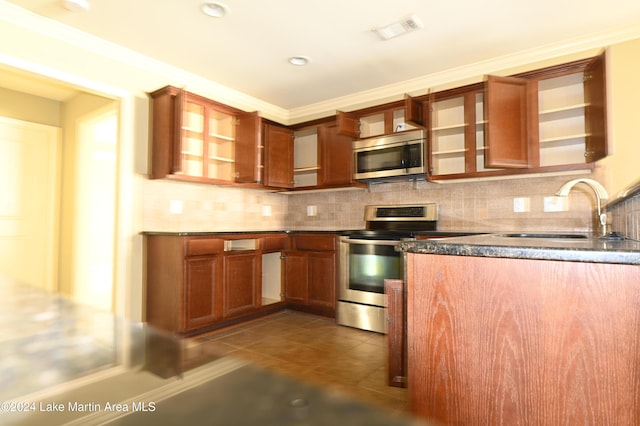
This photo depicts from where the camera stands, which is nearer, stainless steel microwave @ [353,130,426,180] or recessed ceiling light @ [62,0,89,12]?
recessed ceiling light @ [62,0,89,12]

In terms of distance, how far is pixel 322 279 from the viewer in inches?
152

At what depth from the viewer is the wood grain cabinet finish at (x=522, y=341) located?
0.90 m

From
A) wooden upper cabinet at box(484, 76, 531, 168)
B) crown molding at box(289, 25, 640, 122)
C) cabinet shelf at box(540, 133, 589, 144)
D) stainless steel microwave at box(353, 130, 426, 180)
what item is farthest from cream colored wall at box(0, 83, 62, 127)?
cabinet shelf at box(540, 133, 589, 144)

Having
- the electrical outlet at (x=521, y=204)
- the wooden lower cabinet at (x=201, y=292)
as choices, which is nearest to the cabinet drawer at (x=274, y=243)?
the wooden lower cabinet at (x=201, y=292)

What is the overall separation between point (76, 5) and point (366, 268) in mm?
3137

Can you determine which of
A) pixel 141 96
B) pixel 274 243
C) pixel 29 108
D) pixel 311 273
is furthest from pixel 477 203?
pixel 29 108

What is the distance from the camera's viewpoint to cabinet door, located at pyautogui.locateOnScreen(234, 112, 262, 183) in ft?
12.5

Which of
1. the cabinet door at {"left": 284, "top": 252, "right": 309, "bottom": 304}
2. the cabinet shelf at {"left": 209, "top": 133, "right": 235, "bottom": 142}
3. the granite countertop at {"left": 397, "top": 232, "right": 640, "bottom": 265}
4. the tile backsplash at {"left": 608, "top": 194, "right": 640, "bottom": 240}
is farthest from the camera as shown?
the cabinet door at {"left": 284, "top": 252, "right": 309, "bottom": 304}

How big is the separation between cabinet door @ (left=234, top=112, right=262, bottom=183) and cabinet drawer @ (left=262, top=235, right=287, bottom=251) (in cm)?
64

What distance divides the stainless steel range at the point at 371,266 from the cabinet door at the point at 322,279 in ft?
0.45

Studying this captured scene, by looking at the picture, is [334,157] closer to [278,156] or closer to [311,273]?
[278,156]

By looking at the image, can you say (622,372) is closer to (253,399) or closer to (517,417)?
(517,417)

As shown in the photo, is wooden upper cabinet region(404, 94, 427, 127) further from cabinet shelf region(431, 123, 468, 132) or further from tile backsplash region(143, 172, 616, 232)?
tile backsplash region(143, 172, 616, 232)

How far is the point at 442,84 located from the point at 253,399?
400 cm
